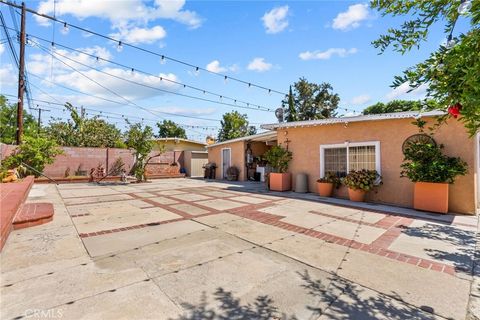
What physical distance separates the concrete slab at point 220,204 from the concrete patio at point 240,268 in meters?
1.27

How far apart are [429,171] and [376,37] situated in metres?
6.09

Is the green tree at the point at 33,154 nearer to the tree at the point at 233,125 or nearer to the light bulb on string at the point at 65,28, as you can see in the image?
the light bulb on string at the point at 65,28

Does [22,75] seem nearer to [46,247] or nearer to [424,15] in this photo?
[46,247]

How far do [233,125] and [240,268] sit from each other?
28657 mm

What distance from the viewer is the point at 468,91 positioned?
1.49 metres

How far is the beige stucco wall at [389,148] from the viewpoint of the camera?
262 inches

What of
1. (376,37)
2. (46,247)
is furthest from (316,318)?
(46,247)

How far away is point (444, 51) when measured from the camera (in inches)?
64.3

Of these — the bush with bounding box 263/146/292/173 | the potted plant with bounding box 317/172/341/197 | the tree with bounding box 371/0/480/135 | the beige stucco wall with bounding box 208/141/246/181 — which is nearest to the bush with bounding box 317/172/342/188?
the potted plant with bounding box 317/172/341/197

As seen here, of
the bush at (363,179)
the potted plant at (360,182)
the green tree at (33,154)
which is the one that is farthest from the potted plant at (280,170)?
the green tree at (33,154)

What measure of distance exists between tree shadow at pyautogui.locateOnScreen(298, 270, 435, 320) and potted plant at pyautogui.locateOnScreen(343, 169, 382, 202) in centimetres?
584

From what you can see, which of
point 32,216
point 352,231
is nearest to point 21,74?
point 32,216

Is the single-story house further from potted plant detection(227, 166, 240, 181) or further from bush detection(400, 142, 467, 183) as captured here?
potted plant detection(227, 166, 240, 181)

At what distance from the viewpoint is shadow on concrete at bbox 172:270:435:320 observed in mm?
2277
